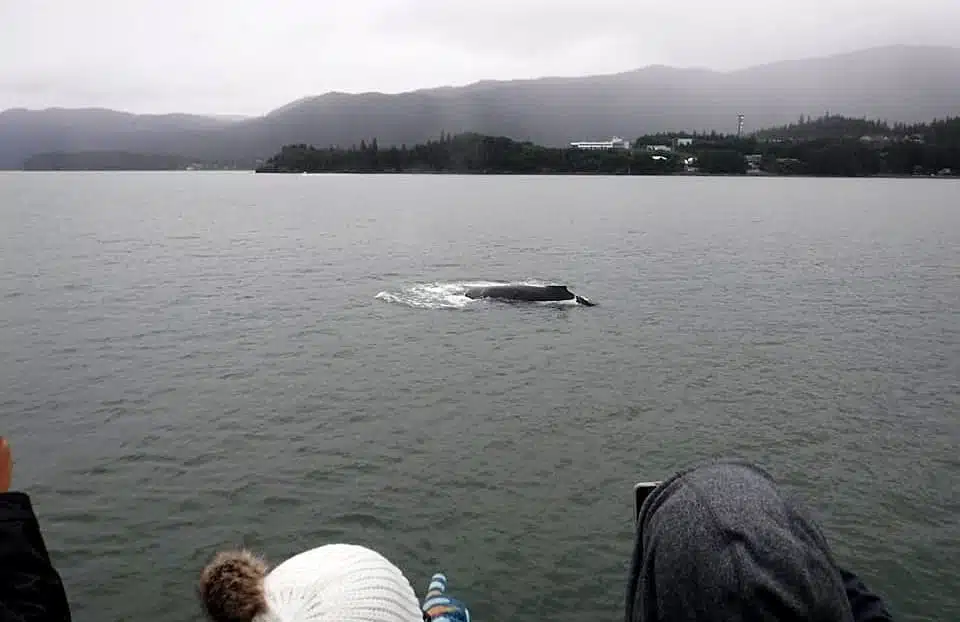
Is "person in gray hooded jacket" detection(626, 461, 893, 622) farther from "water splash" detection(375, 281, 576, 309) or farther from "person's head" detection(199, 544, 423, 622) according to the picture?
"water splash" detection(375, 281, 576, 309)

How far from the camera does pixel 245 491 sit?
16.7 m

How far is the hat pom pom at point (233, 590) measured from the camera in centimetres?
430

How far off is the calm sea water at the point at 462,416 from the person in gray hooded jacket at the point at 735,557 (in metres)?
10.5

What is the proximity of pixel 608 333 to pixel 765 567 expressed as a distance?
101 ft

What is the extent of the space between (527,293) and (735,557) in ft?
126

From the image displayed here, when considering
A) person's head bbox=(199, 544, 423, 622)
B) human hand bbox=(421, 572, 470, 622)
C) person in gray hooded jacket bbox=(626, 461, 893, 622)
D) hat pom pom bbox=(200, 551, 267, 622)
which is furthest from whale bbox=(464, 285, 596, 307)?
person in gray hooded jacket bbox=(626, 461, 893, 622)

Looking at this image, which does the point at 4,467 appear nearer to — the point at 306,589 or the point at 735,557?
the point at 306,589

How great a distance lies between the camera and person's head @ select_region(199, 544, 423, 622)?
430cm

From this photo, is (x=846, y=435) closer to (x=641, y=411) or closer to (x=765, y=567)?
(x=641, y=411)

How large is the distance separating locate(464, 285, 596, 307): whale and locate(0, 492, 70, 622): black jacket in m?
36.8

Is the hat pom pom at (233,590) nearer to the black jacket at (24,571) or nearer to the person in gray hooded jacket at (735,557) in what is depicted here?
the black jacket at (24,571)

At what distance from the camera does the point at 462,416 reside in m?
21.8

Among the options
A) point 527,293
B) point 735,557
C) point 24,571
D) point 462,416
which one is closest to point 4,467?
point 24,571

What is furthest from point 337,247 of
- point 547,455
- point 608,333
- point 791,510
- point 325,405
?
point 791,510
